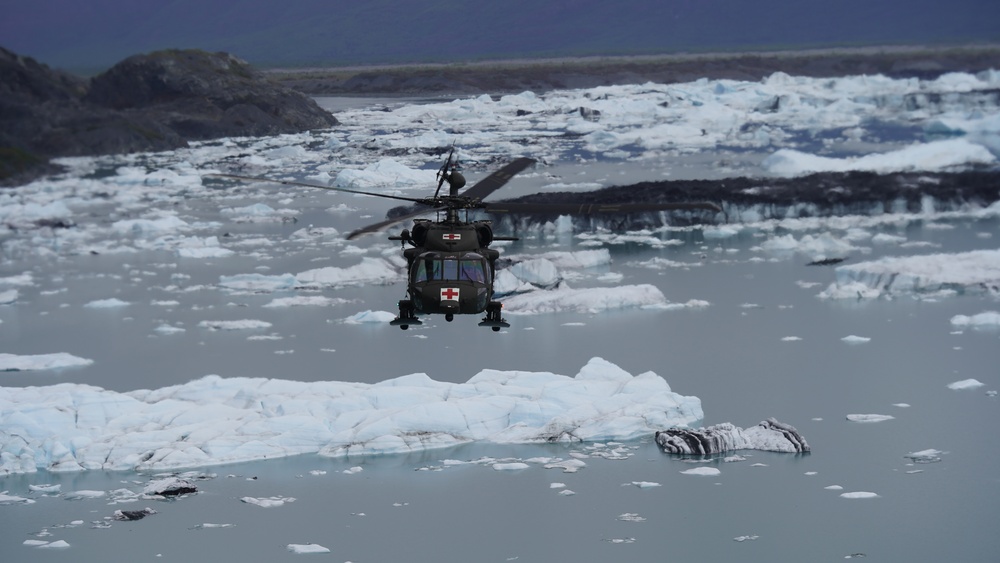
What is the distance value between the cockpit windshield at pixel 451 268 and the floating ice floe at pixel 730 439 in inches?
238

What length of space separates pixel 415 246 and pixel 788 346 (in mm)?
10166

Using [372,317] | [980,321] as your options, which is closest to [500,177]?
[372,317]

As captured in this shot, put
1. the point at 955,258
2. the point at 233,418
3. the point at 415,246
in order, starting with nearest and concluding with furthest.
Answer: the point at 415,246
the point at 233,418
the point at 955,258

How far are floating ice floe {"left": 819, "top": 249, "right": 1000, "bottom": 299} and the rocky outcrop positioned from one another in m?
20.2

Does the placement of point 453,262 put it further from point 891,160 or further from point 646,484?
point 891,160

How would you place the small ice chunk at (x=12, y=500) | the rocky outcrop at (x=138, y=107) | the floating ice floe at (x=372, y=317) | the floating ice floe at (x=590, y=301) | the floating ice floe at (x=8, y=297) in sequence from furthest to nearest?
1. the rocky outcrop at (x=138, y=107)
2. the floating ice floe at (x=8, y=297)
3. the floating ice floe at (x=590, y=301)
4. the floating ice floe at (x=372, y=317)
5. the small ice chunk at (x=12, y=500)

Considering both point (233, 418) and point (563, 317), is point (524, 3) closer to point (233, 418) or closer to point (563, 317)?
point (563, 317)

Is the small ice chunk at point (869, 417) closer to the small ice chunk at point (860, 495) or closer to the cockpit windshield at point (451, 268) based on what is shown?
the small ice chunk at point (860, 495)

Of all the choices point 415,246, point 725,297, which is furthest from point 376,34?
point 415,246

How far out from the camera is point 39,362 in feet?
→ 62.7

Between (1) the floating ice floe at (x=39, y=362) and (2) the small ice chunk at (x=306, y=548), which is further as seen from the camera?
(1) the floating ice floe at (x=39, y=362)

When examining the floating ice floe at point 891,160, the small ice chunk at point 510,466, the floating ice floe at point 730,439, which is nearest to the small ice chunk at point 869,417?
the floating ice floe at point 730,439

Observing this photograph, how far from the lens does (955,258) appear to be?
23422 millimetres

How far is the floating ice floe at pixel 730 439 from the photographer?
15664mm
